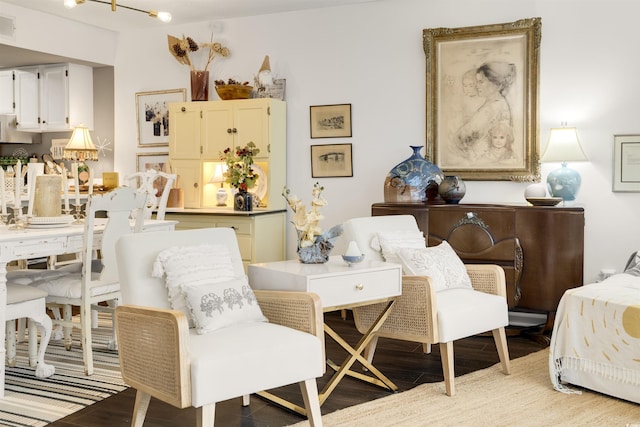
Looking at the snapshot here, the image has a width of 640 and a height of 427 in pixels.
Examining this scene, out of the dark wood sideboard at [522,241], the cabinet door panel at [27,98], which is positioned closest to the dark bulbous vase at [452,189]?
the dark wood sideboard at [522,241]

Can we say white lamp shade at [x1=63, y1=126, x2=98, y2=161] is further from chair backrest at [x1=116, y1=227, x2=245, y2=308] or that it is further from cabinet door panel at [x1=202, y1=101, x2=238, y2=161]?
chair backrest at [x1=116, y1=227, x2=245, y2=308]

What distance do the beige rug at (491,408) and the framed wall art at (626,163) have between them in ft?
5.91

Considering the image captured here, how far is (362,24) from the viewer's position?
5633 millimetres

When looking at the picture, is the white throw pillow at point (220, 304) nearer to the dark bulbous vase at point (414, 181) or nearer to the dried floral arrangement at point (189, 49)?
the dark bulbous vase at point (414, 181)

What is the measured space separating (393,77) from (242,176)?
1508 mm

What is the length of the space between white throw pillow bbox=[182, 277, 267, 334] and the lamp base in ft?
8.96

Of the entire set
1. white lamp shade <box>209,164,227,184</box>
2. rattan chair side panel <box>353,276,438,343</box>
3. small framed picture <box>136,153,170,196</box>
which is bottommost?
rattan chair side panel <box>353,276,438,343</box>

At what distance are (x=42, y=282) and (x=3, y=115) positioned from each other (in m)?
3.94

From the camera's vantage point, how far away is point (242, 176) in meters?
5.63

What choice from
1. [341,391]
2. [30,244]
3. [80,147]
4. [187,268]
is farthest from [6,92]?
[341,391]

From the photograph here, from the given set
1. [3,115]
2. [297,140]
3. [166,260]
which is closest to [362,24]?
[297,140]

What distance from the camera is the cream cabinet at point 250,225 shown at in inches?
219

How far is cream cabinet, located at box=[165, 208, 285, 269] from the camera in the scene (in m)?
5.56

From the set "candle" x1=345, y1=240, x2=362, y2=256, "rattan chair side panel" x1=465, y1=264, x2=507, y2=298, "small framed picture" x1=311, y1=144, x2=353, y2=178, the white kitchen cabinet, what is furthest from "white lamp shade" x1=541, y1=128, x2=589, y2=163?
the white kitchen cabinet
